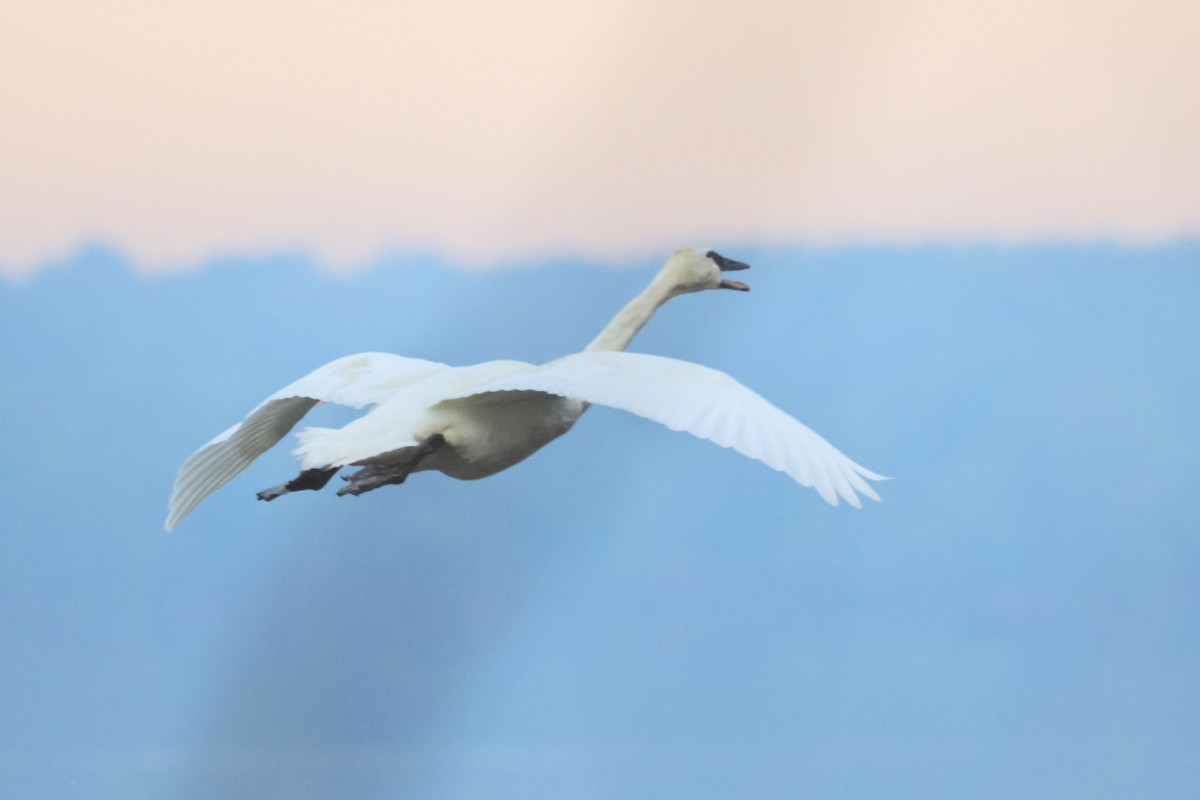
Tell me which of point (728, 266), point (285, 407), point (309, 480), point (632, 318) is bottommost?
point (309, 480)

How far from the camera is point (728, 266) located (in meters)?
2.32

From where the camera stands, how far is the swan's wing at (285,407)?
6.73 ft

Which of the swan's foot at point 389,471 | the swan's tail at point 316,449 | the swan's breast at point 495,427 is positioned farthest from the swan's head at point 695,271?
the swan's tail at point 316,449

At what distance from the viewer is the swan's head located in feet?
7.44

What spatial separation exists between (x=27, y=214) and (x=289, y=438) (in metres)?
0.56

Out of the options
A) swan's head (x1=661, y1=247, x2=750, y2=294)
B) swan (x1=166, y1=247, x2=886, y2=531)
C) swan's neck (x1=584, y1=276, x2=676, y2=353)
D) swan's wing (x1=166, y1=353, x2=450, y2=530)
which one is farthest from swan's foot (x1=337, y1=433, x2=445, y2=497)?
swan's head (x1=661, y1=247, x2=750, y2=294)

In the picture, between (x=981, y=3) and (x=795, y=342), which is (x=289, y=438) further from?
(x=981, y=3)

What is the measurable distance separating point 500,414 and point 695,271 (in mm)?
430

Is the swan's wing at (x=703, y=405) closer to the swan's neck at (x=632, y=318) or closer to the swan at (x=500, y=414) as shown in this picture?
the swan at (x=500, y=414)

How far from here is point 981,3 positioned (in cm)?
251

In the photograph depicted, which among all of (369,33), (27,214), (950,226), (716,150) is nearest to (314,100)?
(369,33)

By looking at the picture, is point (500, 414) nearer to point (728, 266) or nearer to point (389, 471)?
point (389, 471)

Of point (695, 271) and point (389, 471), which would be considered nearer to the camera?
point (389, 471)

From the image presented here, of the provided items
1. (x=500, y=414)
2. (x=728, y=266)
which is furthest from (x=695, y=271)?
(x=500, y=414)
